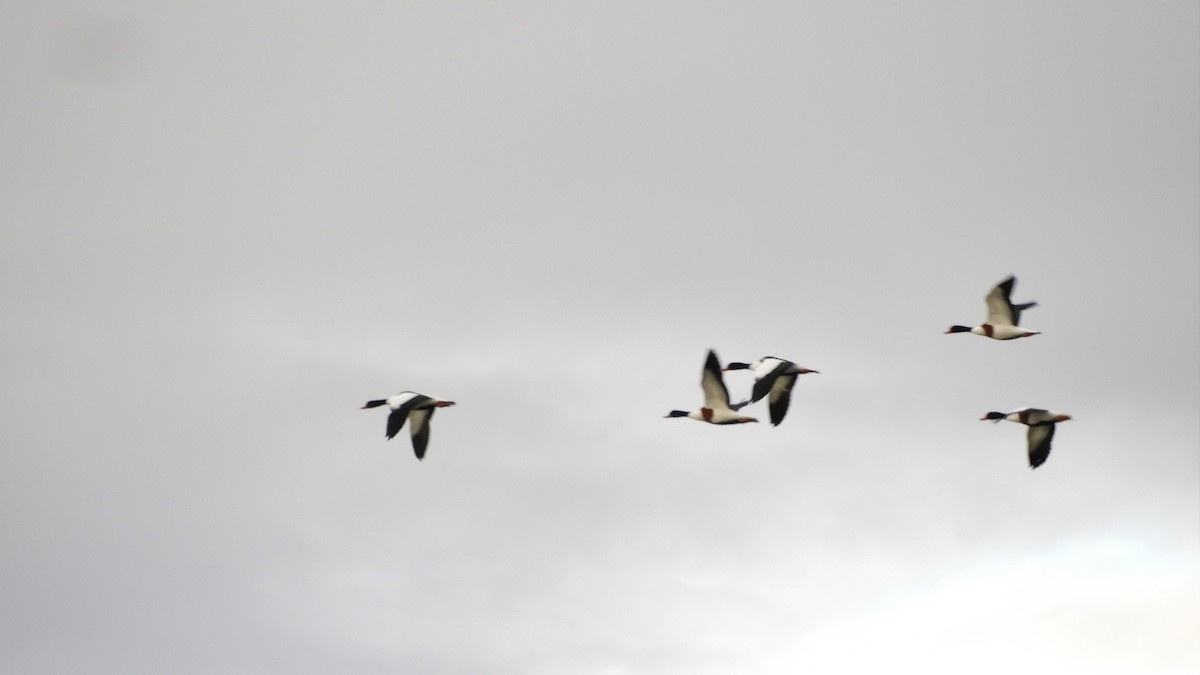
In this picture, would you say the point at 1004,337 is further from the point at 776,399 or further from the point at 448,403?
the point at 448,403

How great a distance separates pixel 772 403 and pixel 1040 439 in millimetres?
8647

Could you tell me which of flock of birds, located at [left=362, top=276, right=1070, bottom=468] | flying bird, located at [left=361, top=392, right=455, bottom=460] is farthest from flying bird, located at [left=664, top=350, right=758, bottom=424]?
flying bird, located at [left=361, top=392, right=455, bottom=460]

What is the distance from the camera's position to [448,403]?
2073 inches

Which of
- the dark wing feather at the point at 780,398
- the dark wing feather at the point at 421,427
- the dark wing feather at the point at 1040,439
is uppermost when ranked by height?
the dark wing feather at the point at 780,398

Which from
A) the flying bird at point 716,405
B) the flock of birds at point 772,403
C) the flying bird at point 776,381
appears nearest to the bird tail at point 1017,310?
the flock of birds at point 772,403

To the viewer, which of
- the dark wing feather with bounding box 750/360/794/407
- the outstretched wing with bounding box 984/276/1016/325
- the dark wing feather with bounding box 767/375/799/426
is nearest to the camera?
the dark wing feather with bounding box 750/360/794/407

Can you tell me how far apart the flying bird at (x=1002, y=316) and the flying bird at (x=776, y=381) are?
6329mm

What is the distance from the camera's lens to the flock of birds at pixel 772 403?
5216 centimetres

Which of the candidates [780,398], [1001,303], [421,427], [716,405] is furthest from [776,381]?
[421,427]

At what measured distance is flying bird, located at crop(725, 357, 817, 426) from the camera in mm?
54594

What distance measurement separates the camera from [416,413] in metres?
54.7

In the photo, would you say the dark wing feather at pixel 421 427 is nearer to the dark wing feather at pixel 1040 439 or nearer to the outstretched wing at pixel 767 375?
the outstretched wing at pixel 767 375

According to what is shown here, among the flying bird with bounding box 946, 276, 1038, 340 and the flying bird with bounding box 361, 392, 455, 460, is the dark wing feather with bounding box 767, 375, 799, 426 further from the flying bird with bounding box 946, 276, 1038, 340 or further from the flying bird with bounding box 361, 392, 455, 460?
the flying bird with bounding box 361, 392, 455, 460

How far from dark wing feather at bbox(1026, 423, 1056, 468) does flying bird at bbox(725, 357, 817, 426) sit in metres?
7.58
